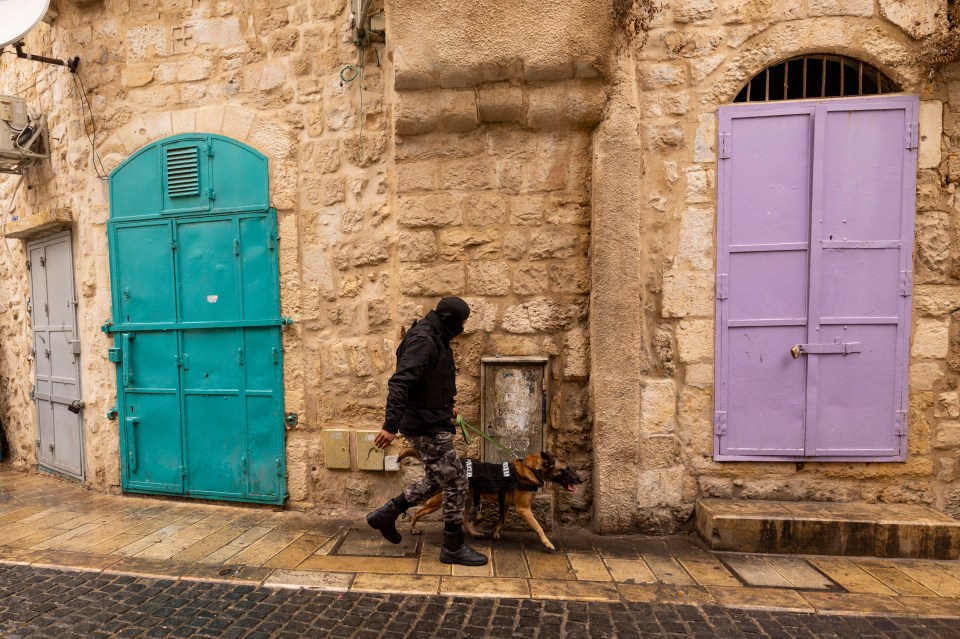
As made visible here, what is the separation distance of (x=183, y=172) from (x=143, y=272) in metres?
1.00

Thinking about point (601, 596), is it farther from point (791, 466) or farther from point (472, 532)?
point (791, 466)

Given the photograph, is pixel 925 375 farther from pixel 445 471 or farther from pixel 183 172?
pixel 183 172

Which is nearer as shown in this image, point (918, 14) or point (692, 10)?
point (918, 14)

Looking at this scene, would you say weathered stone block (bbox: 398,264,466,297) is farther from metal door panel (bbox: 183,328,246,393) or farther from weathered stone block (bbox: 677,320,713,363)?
weathered stone block (bbox: 677,320,713,363)

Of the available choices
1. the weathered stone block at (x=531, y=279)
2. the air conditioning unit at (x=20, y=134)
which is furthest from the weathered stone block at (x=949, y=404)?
the air conditioning unit at (x=20, y=134)

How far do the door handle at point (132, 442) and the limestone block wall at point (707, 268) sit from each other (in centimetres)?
427

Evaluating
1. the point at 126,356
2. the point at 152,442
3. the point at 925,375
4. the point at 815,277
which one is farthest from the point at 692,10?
the point at 152,442

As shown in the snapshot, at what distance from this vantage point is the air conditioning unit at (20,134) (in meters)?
4.96

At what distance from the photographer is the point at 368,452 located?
163 inches

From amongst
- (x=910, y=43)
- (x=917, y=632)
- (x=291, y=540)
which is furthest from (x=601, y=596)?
(x=910, y=43)

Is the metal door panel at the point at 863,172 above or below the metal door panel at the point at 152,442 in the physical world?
above

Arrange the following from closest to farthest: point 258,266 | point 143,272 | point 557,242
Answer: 1. point 557,242
2. point 258,266
3. point 143,272

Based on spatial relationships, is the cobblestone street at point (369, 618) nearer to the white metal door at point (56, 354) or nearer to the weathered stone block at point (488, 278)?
the weathered stone block at point (488, 278)

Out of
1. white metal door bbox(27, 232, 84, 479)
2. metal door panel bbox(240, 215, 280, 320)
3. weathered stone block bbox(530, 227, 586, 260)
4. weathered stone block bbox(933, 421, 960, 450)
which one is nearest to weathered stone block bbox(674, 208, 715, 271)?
weathered stone block bbox(530, 227, 586, 260)
